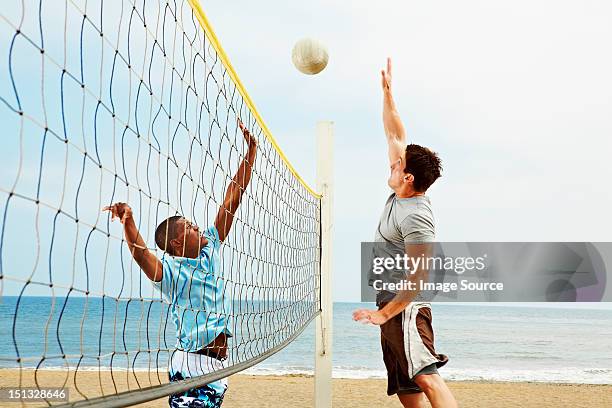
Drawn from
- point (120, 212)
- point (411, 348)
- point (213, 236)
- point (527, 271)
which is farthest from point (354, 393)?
point (527, 271)

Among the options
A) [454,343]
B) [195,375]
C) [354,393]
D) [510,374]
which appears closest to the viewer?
[195,375]

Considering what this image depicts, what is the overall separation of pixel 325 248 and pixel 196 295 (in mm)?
3128

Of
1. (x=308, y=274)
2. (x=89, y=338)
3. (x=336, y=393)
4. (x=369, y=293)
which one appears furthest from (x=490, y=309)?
(x=308, y=274)

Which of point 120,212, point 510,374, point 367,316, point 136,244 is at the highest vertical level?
point 120,212

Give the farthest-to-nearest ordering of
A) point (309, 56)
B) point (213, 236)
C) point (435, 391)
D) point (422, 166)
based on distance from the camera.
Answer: point (309, 56) → point (422, 166) → point (435, 391) → point (213, 236)

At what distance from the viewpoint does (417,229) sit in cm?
440

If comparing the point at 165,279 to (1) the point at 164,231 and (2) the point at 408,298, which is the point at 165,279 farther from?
(2) the point at 408,298

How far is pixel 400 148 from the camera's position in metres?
4.73

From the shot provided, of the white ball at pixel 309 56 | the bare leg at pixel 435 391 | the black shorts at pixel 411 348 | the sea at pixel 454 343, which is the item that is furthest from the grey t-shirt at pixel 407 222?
the sea at pixel 454 343

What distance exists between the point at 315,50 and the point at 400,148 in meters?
1.36

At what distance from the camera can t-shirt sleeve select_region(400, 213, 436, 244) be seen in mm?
4391

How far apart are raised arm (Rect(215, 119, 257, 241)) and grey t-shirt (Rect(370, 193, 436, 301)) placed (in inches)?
38.1

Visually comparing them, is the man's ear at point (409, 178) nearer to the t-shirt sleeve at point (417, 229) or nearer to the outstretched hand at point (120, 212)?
Answer: the t-shirt sleeve at point (417, 229)

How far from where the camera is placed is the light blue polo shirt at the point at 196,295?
3.34m
